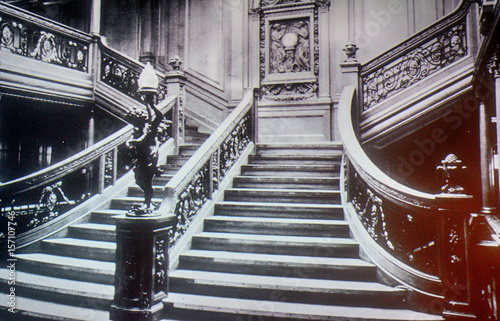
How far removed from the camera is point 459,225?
311 centimetres

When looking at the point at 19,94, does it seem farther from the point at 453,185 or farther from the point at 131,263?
the point at 453,185

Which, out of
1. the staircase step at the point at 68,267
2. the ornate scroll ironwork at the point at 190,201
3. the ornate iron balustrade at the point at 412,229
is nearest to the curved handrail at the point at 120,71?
the ornate scroll ironwork at the point at 190,201

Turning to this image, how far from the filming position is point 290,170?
5.79m

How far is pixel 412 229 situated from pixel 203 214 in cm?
234

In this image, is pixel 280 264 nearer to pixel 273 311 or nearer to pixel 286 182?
pixel 273 311

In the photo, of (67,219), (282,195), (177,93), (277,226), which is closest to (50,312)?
(67,219)

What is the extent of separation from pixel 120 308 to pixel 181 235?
4.19 ft

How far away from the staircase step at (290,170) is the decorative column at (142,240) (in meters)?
2.75

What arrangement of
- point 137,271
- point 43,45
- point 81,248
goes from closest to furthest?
1. point 137,271
2. point 81,248
3. point 43,45

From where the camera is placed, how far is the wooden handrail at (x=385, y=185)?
10.5 ft

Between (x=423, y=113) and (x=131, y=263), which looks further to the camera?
(x=423, y=113)

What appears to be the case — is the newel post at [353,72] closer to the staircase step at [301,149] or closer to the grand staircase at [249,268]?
the staircase step at [301,149]

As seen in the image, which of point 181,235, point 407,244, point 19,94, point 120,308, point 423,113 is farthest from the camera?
point 19,94

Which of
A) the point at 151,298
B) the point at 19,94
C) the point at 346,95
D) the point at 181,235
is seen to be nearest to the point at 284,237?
the point at 181,235
